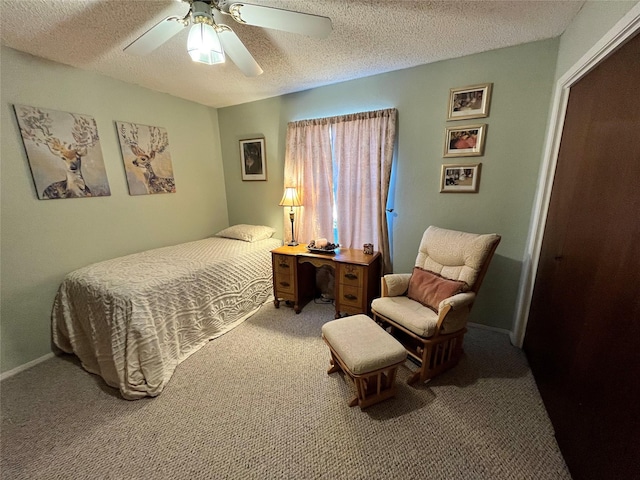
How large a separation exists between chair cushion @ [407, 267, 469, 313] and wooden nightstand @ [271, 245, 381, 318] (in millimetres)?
409

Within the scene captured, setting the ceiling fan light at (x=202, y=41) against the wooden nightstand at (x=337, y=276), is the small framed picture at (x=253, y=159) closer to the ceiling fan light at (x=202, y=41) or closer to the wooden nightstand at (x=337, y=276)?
the wooden nightstand at (x=337, y=276)

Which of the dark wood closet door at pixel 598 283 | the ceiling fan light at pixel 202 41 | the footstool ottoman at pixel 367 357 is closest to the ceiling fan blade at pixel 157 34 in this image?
the ceiling fan light at pixel 202 41

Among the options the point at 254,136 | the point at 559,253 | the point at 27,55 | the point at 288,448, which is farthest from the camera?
the point at 254,136

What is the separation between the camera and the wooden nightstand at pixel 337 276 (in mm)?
2320

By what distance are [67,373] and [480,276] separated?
3213 millimetres

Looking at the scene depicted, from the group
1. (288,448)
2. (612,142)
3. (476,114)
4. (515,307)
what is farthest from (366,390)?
(476,114)

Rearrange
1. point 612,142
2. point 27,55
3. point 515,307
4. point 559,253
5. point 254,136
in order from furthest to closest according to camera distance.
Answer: point 254,136
point 515,307
point 27,55
point 559,253
point 612,142

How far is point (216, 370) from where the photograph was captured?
1908 mm

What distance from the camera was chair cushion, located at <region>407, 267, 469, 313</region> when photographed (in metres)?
1.84

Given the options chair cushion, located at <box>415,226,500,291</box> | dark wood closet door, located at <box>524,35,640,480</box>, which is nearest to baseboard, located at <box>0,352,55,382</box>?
chair cushion, located at <box>415,226,500,291</box>

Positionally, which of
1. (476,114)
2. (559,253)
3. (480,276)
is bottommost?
(480,276)

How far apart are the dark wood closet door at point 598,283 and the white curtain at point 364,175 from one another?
1257 mm

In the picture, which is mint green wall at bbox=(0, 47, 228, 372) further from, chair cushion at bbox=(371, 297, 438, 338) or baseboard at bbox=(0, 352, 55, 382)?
chair cushion at bbox=(371, 297, 438, 338)

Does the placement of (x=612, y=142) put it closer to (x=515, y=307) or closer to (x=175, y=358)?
(x=515, y=307)
